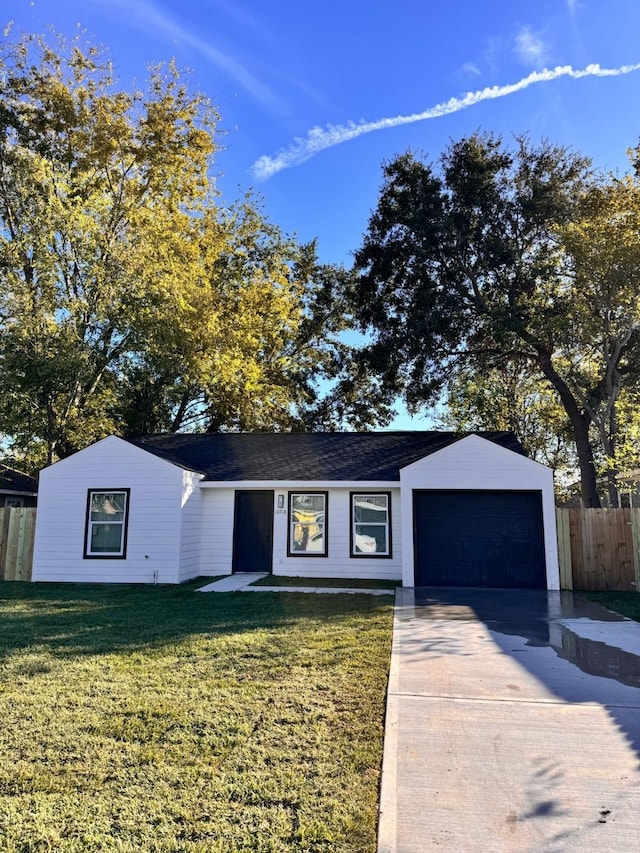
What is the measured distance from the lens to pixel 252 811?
286cm

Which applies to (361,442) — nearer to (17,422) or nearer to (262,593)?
(262,593)

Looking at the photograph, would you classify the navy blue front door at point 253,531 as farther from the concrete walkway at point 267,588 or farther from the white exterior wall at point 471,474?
the white exterior wall at point 471,474

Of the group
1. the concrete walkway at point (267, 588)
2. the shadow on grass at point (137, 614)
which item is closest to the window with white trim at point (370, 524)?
the concrete walkway at point (267, 588)

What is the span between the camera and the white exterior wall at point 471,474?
457 inches

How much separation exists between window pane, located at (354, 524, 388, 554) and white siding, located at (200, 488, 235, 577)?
10.1 ft

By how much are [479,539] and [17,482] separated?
17.8 meters

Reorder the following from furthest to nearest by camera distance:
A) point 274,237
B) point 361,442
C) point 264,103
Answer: point 274,237 → point 361,442 → point 264,103

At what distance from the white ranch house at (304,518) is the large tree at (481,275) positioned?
514cm

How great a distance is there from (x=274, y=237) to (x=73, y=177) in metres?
8.71

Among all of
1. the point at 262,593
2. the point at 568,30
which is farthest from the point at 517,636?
the point at 568,30

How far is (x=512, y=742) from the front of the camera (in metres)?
3.76

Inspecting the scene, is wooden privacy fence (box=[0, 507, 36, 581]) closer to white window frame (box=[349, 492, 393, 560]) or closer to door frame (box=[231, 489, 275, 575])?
door frame (box=[231, 489, 275, 575])

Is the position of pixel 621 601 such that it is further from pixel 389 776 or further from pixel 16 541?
pixel 16 541

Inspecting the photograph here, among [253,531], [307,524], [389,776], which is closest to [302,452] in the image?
[307,524]
